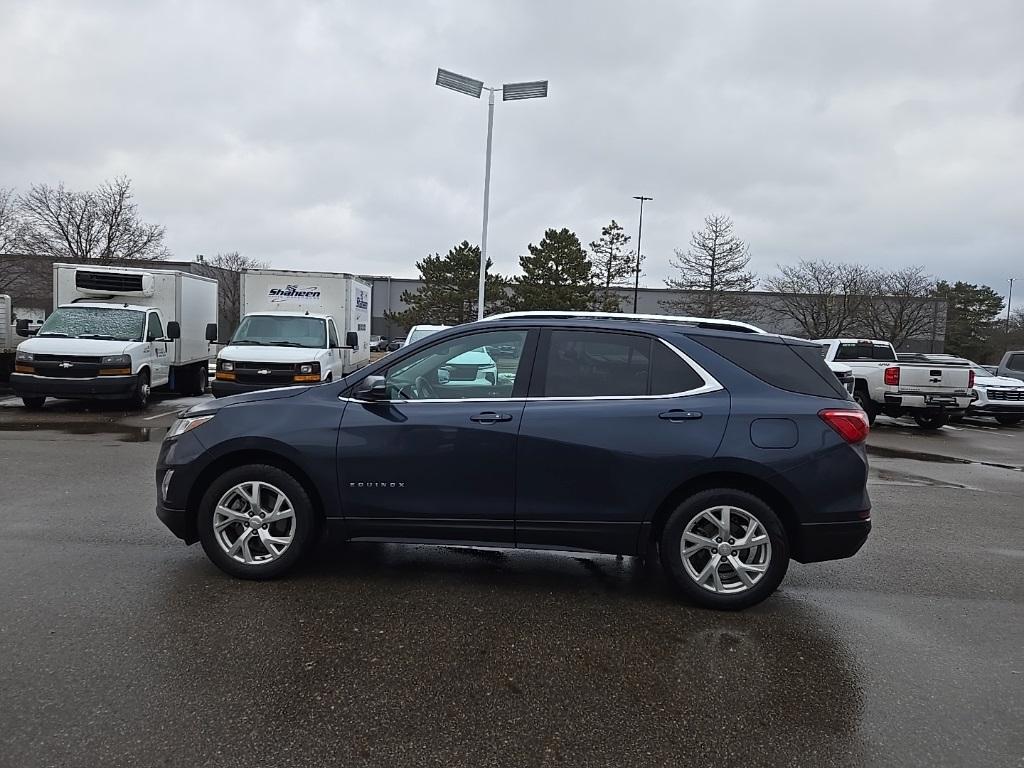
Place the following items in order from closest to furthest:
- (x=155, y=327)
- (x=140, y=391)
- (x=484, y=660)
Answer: (x=484, y=660) < (x=140, y=391) < (x=155, y=327)

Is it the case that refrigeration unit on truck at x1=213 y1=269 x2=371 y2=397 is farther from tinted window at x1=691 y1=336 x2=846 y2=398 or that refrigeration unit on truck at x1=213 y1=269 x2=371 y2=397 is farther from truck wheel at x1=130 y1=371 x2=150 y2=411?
tinted window at x1=691 y1=336 x2=846 y2=398

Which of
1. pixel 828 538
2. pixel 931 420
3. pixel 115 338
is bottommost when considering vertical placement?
pixel 931 420

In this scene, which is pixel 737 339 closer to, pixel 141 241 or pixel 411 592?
pixel 411 592

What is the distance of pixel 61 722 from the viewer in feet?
9.27

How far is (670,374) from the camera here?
4305mm

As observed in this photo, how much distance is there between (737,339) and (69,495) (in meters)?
6.16

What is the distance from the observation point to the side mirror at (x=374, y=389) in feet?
14.2

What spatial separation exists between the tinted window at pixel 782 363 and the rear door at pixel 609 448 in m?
0.25

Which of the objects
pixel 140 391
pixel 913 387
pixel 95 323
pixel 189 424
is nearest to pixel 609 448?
pixel 189 424

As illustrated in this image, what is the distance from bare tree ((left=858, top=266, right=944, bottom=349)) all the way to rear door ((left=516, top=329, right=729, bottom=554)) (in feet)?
133

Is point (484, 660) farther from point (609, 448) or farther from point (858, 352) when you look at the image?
point (858, 352)

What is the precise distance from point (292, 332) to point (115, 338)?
3.56m

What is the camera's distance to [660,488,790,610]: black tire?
4.11 meters

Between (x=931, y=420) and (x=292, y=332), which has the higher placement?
(x=292, y=332)
